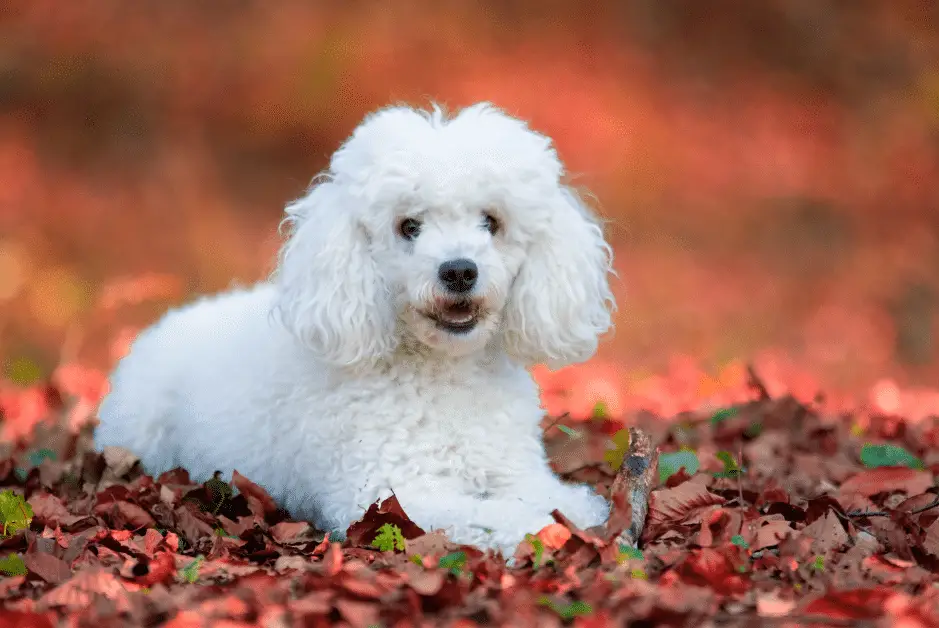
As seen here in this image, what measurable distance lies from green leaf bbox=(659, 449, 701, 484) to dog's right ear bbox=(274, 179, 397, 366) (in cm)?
108

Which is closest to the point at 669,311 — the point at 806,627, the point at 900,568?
the point at 900,568

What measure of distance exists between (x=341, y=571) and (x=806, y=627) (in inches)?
39.3

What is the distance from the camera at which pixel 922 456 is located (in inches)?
169

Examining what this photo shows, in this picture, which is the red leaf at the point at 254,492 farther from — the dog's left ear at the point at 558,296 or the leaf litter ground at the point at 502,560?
the dog's left ear at the point at 558,296

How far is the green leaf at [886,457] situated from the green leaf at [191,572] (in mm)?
2522

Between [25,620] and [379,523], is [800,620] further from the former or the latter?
[25,620]

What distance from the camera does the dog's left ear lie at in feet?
10.9

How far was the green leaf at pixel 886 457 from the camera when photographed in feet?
13.1

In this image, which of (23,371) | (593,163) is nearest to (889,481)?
(23,371)

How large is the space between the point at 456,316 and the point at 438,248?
21 cm

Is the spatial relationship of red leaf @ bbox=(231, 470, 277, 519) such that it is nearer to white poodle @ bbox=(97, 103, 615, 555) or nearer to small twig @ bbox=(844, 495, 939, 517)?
white poodle @ bbox=(97, 103, 615, 555)

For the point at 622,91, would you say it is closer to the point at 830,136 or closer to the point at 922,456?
the point at 830,136

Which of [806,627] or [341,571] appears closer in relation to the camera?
[806,627]

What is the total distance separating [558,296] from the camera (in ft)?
10.9
